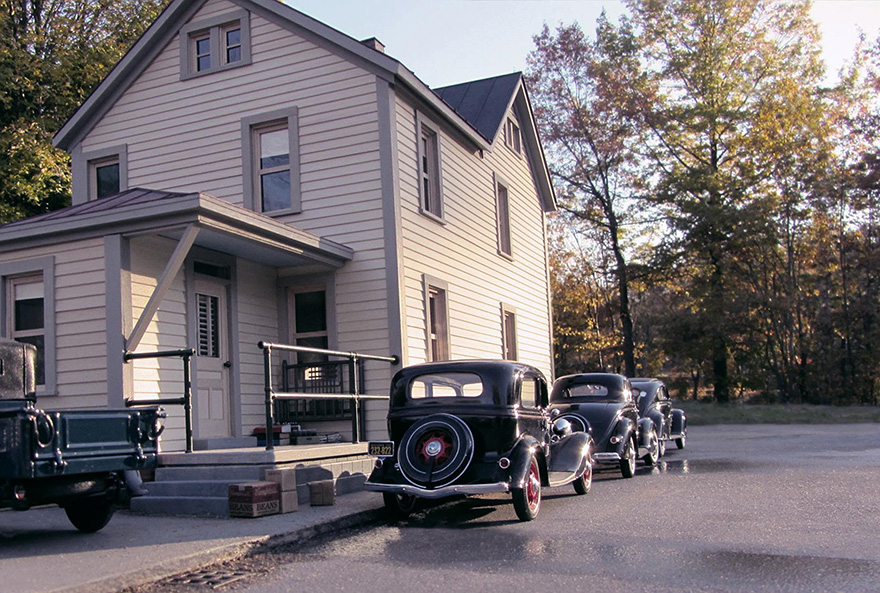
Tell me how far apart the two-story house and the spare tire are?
386cm

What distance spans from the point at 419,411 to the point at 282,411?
5103 millimetres

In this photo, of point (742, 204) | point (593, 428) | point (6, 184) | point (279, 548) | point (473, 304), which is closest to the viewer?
point (279, 548)

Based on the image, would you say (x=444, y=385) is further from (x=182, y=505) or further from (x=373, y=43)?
(x=373, y=43)

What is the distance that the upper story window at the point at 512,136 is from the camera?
20703 mm

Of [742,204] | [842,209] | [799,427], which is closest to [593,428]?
[799,427]

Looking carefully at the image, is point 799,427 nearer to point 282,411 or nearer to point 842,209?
point 282,411

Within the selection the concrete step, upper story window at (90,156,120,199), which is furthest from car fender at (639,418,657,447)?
upper story window at (90,156,120,199)

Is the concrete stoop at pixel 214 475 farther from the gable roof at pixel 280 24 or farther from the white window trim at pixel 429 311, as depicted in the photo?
the gable roof at pixel 280 24

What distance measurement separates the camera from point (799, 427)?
2353cm

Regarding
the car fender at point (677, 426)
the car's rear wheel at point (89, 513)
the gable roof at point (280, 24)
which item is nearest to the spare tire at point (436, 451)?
the car's rear wheel at point (89, 513)

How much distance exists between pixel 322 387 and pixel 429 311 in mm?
2555

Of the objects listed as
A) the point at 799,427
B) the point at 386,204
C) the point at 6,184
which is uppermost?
the point at 6,184

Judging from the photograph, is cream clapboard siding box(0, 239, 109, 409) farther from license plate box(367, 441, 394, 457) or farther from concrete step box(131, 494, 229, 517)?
license plate box(367, 441, 394, 457)

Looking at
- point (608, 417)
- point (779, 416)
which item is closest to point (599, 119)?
point (779, 416)
